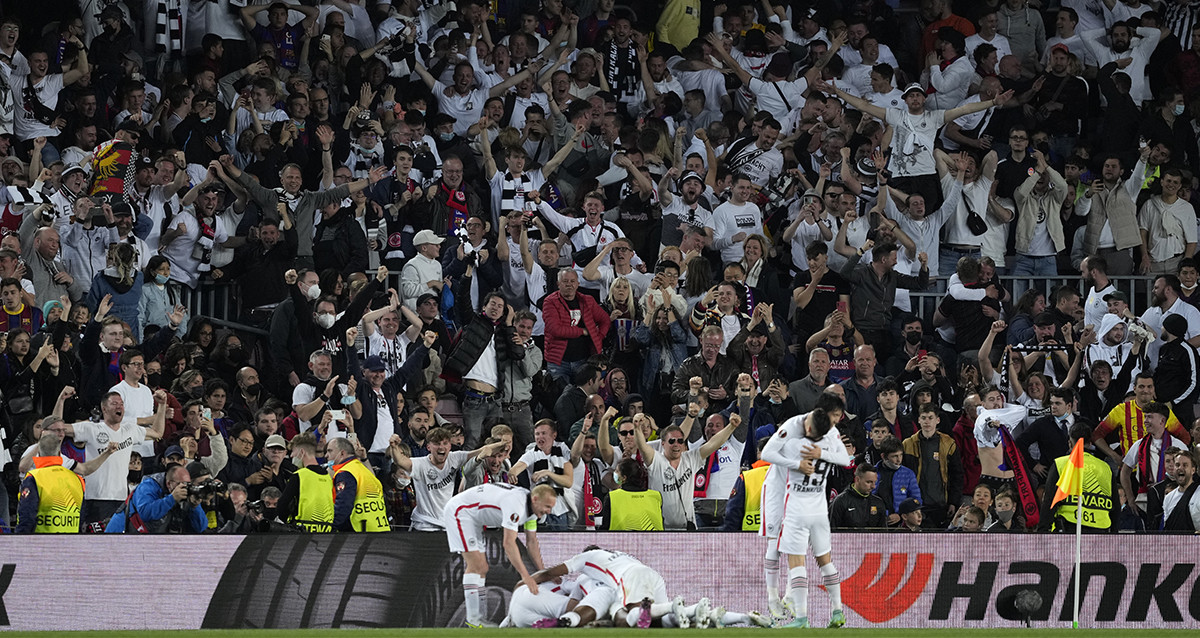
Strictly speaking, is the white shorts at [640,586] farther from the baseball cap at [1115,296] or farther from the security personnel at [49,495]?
the baseball cap at [1115,296]

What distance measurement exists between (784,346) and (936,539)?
166 inches

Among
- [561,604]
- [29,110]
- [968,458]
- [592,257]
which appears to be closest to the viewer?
[561,604]

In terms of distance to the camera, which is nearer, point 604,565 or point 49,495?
point 604,565

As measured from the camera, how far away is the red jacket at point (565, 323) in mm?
18484

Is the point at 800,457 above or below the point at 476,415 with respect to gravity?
above

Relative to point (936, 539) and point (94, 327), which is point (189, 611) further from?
point (936, 539)

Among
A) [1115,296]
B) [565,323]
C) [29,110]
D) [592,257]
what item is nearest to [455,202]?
[592,257]

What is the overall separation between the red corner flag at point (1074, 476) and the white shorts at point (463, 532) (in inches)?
195

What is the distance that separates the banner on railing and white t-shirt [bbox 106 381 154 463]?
210 cm

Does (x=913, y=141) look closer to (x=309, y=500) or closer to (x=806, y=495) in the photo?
(x=806, y=495)

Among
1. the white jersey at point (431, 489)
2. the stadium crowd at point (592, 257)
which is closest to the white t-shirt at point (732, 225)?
the stadium crowd at point (592, 257)

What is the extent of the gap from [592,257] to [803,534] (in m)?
6.58

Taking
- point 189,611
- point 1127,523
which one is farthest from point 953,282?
point 189,611

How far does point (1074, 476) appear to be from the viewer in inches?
539
